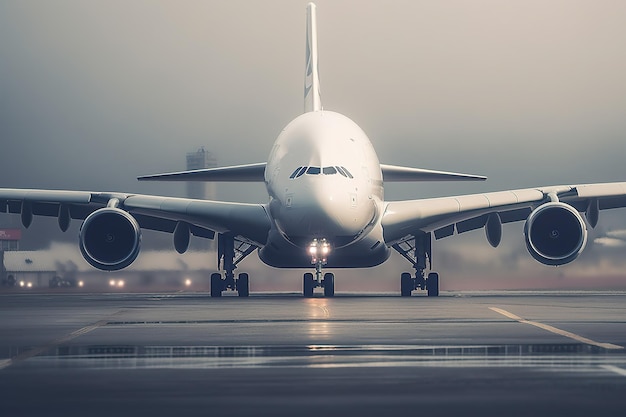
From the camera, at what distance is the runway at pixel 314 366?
819cm

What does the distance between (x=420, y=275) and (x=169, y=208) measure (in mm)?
7519

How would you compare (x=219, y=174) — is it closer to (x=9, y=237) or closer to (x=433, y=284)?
(x=433, y=284)

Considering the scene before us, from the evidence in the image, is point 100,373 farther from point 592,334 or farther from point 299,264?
point 299,264

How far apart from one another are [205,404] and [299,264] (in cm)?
2607

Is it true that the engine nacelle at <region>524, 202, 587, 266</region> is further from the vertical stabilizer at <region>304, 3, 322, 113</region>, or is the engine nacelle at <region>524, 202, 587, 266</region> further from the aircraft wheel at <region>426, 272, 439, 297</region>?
the vertical stabilizer at <region>304, 3, 322, 113</region>

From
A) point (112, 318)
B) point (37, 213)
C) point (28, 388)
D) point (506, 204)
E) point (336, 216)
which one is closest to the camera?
point (28, 388)

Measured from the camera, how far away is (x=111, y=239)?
1267 inches

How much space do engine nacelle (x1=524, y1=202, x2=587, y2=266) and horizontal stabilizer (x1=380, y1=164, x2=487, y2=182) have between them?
2.12 m

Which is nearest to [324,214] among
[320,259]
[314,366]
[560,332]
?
[320,259]

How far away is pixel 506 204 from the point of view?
32.9m

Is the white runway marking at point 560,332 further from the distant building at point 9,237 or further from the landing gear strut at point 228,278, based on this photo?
the distant building at point 9,237

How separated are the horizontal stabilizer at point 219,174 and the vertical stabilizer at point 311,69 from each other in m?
8.26

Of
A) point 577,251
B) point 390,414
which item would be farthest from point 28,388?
point 577,251

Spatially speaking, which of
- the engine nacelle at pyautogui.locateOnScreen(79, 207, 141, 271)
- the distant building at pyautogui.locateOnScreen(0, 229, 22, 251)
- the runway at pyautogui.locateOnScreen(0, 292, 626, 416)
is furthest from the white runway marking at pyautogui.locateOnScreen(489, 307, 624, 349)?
the distant building at pyautogui.locateOnScreen(0, 229, 22, 251)
